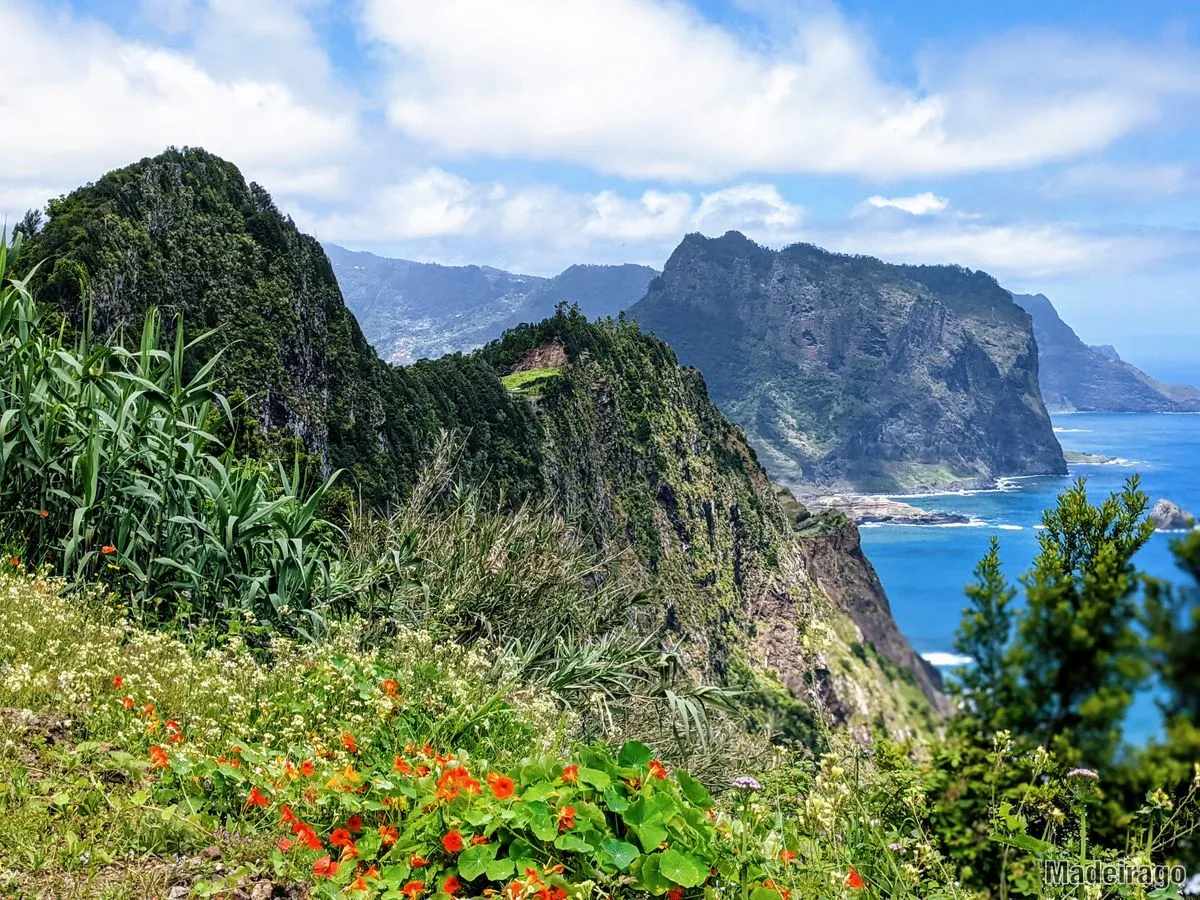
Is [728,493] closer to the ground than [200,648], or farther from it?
closer to the ground

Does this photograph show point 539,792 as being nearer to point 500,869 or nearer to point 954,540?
point 500,869

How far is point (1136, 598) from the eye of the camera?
1295mm

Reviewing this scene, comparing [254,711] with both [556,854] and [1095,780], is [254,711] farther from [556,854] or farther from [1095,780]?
[1095,780]

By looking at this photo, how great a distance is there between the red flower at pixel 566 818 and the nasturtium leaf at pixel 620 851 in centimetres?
11

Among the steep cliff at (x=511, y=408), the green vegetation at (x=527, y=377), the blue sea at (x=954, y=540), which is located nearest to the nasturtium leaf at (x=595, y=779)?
the steep cliff at (x=511, y=408)

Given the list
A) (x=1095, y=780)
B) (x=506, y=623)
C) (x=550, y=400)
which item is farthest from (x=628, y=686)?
(x=550, y=400)

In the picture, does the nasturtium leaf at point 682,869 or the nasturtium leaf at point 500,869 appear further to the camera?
the nasturtium leaf at point 500,869

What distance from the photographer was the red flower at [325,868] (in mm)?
2820

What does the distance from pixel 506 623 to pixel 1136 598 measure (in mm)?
5302

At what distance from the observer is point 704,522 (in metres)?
72.1

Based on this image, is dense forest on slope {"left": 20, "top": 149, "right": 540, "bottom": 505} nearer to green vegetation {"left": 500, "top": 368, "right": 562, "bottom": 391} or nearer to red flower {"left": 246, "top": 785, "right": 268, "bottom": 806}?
green vegetation {"left": 500, "top": 368, "right": 562, "bottom": 391}

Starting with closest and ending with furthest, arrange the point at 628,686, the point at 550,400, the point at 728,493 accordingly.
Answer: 1. the point at 628,686
2. the point at 550,400
3. the point at 728,493

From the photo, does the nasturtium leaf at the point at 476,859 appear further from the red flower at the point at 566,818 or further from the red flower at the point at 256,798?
the red flower at the point at 256,798

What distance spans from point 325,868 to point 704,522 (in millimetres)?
69898
